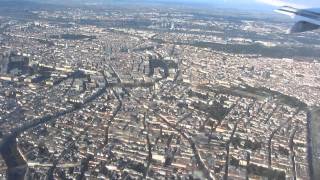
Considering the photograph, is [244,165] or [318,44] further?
[318,44]

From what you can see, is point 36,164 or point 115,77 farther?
point 115,77

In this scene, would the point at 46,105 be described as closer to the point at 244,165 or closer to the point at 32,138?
the point at 32,138

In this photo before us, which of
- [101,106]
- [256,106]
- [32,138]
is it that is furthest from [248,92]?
[32,138]

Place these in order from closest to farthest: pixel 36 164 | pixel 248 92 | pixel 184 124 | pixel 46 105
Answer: pixel 36 164, pixel 184 124, pixel 46 105, pixel 248 92

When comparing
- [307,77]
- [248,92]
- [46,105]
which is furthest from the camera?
[307,77]

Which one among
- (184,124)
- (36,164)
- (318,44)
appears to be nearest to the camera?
(36,164)

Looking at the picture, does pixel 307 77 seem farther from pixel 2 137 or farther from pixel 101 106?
pixel 2 137

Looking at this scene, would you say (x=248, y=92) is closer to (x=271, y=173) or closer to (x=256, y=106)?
(x=256, y=106)

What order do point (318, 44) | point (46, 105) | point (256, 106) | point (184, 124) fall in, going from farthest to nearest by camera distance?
point (318, 44) < point (256, 106) < point (46, 105) < point (184, 124)

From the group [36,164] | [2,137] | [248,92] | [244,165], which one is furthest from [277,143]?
[2,137]
